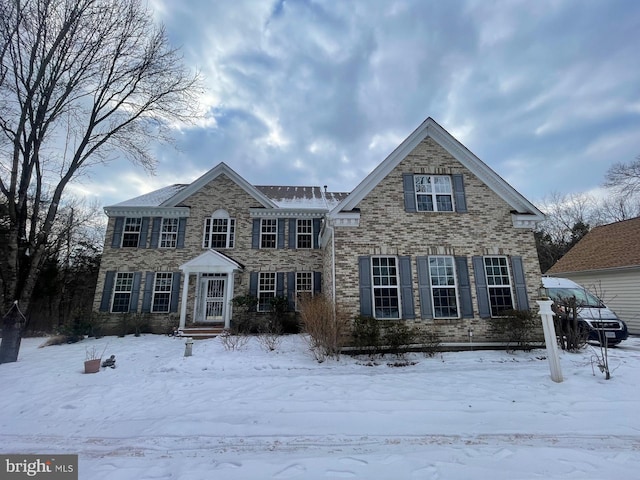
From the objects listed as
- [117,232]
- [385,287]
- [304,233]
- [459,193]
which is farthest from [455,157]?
[117,232]

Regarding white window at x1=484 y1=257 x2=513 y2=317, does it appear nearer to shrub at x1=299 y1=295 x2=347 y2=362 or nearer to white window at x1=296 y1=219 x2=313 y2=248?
shrub at x1=299 y1=295 x2=347 y2=362

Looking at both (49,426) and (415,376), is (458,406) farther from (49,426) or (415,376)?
(49,426)

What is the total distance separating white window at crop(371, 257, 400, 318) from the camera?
374 inches

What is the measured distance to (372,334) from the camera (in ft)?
28.1

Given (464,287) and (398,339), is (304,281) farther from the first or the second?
(464,287)

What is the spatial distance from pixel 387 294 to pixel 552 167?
16.5 m

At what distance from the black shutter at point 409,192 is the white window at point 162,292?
39.2ft

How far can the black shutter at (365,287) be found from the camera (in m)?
9.35

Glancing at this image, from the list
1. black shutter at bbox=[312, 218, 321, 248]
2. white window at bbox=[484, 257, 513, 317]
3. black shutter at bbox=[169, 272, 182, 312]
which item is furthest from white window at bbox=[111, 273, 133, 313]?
white window at bbox=[484, 257, 513, 317]

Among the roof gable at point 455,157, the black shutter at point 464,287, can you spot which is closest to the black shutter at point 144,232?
the roof gable at point 455,157

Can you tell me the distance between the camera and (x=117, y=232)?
47.8ft

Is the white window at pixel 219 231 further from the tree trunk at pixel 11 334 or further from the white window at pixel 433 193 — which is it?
the white window at pixel 433 193

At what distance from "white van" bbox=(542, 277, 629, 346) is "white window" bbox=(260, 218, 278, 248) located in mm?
11496

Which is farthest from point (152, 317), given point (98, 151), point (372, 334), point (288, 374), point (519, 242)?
point (519, 242)
